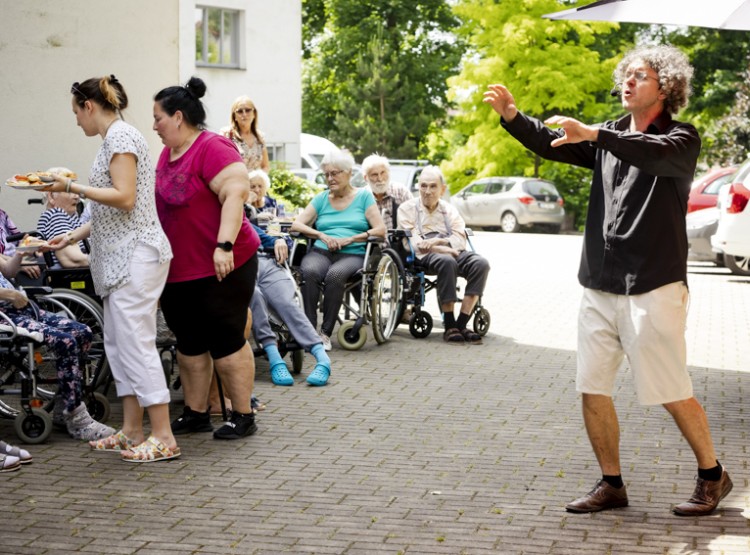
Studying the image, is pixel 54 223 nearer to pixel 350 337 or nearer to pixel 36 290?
pixel 36 290

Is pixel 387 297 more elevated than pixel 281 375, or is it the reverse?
pixel 387 297

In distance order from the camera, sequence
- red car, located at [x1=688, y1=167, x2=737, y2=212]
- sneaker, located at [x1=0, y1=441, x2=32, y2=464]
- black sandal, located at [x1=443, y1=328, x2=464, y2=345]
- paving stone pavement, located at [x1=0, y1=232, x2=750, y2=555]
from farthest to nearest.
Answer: red car, located at [x1=688, y1=167, x2=737, y2=212] → black sandal, located at [x1=443, y1=328, x2=464, y2=345] → sneaker, located at [x1=0, y1=441, x2=32, y2=464] → paving stone pavement, located at [x1=0, y1=232, x2=750, y2=555]

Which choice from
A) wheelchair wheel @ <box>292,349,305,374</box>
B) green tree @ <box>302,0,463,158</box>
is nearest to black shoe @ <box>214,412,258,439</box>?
wheelchair wheel @ <box>292,349,305,374</box>

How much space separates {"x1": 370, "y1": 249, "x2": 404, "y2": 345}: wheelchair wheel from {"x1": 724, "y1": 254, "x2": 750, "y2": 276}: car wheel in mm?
8934

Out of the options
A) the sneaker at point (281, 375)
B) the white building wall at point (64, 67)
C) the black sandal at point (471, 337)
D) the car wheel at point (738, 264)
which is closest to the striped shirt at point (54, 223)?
the white building wall at point (64, 67)

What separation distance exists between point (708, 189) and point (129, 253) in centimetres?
1518

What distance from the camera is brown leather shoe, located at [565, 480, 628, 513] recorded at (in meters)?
5.60

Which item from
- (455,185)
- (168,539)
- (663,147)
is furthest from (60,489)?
(455,185)

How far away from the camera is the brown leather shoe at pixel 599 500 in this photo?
5598 millimetres

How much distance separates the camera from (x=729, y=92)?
37.5m

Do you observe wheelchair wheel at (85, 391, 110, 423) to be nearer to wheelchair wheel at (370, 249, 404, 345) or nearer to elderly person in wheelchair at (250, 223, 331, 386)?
elderly person in wheelchair at (250, 223, 331, 386)

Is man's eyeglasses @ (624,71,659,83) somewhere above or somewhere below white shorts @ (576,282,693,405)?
above

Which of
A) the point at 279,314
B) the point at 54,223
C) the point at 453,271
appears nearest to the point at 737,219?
the point at 453,271

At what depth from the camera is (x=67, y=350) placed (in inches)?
272
